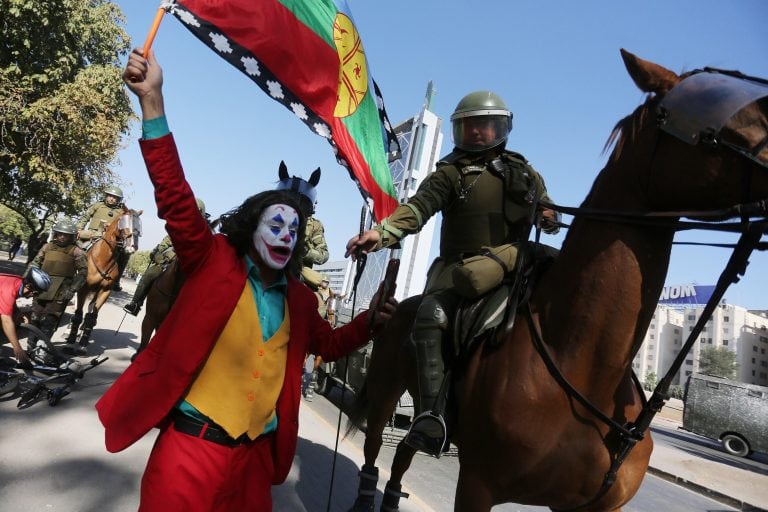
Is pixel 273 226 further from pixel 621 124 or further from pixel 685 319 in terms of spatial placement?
pixel 685 319

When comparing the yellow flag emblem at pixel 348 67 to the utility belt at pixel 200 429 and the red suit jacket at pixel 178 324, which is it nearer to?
the red suit jacket at pixel 178 324

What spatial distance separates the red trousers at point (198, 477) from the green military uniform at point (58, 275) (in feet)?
24.0

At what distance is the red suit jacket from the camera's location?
1.83 metres

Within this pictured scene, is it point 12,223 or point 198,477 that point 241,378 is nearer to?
point 198,477

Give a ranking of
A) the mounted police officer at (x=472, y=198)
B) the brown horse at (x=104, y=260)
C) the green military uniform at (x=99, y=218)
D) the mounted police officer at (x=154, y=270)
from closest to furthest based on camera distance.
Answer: the mounted police officer at (x=472, y=198), the mounted police officer at (x=154, y=270), the brown horse at (x=104, y=260), the green military uniform at (x=99, y=218)

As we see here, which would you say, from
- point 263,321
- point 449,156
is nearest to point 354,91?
point 449,156

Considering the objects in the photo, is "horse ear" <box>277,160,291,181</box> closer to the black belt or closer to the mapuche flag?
the mapuche flag

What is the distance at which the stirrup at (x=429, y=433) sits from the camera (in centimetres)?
273

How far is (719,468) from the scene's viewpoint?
437 inches

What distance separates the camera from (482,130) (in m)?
3.39

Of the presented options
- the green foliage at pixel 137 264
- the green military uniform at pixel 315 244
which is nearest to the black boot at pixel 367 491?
the green military uniform at pixel 315 244

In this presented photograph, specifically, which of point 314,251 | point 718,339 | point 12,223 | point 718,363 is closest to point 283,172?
point 314,251

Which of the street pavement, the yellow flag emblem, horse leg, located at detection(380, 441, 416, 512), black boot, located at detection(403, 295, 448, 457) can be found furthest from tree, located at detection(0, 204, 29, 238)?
black boot, located at detection(403, 295, 448, 457)

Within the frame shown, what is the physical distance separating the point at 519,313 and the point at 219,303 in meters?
1.70
